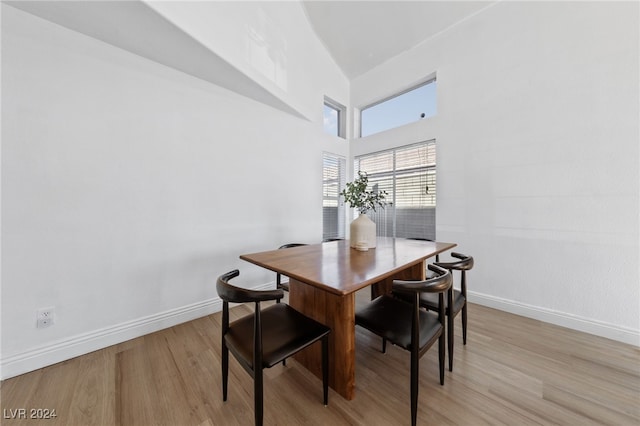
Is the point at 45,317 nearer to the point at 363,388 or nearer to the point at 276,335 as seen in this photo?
the point at 276,335

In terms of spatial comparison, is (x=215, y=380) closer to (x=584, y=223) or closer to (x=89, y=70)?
(x=89, y=70)

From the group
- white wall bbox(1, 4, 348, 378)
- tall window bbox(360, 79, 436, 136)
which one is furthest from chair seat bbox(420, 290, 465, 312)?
tall window bbox(360, 79, 436, 136)

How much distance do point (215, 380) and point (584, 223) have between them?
3484mm

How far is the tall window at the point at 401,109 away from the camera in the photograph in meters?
3.29

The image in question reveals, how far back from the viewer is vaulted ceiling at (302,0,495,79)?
284 centimetres

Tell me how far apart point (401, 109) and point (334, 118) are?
1218mm

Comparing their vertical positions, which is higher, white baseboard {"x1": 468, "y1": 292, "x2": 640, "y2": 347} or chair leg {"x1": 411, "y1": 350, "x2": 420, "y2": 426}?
chair leg {"x1": 411, "y1": 350, "x2": 420, "y2": 426}

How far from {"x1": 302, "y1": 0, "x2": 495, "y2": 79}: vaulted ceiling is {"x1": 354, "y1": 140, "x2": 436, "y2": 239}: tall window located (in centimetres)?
152

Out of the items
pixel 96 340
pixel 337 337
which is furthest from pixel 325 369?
pixel 96 340

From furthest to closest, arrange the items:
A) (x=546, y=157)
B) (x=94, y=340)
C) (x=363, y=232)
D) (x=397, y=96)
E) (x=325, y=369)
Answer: (x=397, y=96) → (x=546, y=157) → (x=363, y=232) → (x=94, y=340) → (x=325, y=369)

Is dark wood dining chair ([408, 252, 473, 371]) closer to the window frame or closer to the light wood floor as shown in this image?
Result: the light wood floor

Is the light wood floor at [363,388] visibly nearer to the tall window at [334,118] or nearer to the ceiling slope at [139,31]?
the ceiling slope at [139,31]

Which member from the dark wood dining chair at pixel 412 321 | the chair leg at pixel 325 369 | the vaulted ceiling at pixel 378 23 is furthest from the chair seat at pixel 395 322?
the vaulted ceiling at pixel 378 23

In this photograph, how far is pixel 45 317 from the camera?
1683 mm
